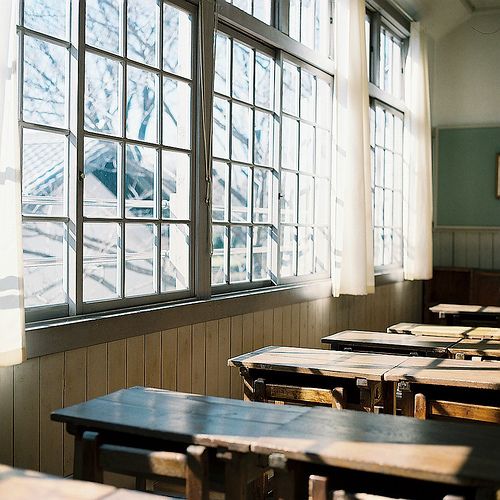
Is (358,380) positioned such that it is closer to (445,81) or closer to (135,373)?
(135,373)

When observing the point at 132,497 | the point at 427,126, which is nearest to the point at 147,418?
the point at 132,497

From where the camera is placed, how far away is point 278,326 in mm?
5176

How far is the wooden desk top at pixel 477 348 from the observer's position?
13.9ft

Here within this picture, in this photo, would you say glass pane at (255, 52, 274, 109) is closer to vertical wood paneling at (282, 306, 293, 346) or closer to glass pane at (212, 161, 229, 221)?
glass pane at (212, 161, 229, 221)

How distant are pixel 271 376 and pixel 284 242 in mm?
1856

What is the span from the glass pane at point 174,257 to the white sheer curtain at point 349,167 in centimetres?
A: 202

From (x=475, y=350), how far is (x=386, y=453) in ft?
7.39

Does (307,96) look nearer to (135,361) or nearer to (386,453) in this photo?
(135,361)

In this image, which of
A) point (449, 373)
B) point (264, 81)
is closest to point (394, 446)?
point (449, 373)

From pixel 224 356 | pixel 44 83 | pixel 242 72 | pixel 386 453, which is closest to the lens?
pixel 386 453

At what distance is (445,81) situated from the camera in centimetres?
914

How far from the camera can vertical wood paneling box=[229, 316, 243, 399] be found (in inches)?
181

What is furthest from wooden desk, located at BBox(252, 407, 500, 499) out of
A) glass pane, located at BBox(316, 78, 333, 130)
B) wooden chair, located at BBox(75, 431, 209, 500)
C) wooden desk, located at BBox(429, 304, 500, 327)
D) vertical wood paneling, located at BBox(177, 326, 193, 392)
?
wooden desk, located at BBox(429, 304, 500, 327)

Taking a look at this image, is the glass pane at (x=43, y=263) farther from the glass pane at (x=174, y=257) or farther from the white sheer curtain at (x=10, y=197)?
the glass pane at (x=174, y=257)
